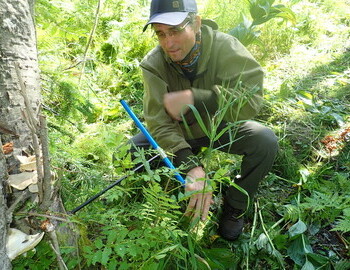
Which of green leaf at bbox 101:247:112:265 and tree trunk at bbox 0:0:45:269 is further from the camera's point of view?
tree trunk at bbox 0:0:45:269

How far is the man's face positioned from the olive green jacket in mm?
162

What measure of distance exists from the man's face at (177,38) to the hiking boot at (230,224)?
1.22m

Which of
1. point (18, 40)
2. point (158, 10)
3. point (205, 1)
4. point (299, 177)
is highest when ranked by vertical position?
point (18, 40)

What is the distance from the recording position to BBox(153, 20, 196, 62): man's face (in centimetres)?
216

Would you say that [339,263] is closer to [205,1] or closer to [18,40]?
[18,40]

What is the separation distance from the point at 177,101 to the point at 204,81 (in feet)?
1.43

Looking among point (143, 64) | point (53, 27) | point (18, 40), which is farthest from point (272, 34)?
point (18, 40)

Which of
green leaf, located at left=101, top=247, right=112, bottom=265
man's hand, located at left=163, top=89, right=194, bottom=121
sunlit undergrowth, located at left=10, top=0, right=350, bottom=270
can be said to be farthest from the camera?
man's hand, located at left=163, top=89, right=194, bottom=121

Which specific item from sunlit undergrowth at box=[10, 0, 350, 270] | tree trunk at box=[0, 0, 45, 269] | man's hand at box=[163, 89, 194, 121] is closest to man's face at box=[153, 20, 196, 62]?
man's hand at box=[163, 89, 194, 121]

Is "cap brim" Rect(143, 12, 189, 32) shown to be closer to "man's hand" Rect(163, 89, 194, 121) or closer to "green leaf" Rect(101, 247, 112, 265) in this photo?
"man's hand" Rect(163, 89, 194, 121)

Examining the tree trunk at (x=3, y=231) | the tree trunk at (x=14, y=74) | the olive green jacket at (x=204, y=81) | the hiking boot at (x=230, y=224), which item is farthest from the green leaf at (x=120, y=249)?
the hiking boot at (x=230, y=224)

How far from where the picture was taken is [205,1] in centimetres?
496

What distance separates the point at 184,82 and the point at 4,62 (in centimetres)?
139

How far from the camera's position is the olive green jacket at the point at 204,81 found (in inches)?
86.8
